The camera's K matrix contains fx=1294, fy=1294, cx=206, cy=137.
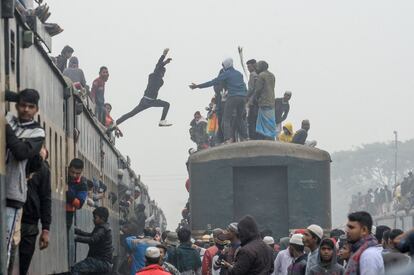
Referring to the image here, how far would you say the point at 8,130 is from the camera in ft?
27.3

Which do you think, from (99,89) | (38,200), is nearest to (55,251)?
(38,200)

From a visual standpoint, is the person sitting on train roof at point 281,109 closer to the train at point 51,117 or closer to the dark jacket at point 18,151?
the train at point 51,117

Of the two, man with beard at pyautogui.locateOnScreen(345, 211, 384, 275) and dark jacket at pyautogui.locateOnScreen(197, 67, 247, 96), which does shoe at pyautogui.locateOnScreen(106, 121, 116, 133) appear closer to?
dark jacket at pyautogui.locateOnScreen(197, 67, 247, 96)

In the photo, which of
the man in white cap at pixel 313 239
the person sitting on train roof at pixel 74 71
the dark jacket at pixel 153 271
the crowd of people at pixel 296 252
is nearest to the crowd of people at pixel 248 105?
the person sitting on train roof at pixel 74 71

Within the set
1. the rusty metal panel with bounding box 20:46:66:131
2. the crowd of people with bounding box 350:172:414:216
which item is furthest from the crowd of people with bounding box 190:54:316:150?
the crowd of people with bounding box 350:172:414:216

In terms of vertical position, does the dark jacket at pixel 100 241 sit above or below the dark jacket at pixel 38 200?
below

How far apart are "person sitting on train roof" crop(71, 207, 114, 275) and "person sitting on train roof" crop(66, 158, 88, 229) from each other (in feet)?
1.02

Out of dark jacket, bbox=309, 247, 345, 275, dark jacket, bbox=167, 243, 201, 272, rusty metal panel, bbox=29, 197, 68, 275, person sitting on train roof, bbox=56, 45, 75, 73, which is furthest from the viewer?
person sitting on train roof, bbox=56, 45, 75, 73

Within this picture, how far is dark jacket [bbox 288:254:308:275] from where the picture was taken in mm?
11500

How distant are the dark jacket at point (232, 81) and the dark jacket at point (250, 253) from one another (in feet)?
38.5

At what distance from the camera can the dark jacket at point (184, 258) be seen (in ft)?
50.8

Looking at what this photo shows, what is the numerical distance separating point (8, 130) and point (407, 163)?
12523 cm

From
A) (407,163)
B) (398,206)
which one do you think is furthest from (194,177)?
(407,163)

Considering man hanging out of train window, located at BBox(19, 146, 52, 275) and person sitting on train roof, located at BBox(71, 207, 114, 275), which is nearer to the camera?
man hanging out of train window, located at BBox(19, 146, 52, 275)
